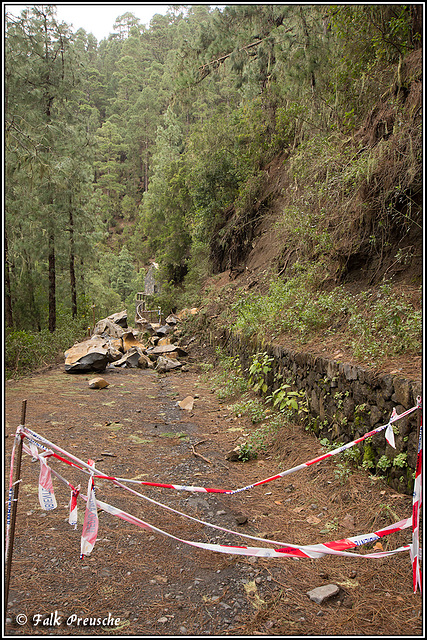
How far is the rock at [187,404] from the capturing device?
298 inches

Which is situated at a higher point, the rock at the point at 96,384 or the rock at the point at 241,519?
the rock at the point at 241,519

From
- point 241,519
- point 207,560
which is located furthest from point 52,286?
point 207,560

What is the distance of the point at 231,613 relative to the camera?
2395 millimetres

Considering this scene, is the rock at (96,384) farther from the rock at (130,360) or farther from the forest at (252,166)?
the rock at (130,360)

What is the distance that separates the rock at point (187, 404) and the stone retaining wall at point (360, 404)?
Answer: 2.35 meters

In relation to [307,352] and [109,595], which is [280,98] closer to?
[307,352]

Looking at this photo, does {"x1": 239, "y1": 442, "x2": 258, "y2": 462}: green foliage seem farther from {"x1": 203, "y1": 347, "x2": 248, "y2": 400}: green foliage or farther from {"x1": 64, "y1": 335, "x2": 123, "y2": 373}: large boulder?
{"x1": 64, "y1": 335, "x2": 123, "y2": 373}: large boulder

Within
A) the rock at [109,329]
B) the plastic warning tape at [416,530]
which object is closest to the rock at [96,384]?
the rock at [109,329]

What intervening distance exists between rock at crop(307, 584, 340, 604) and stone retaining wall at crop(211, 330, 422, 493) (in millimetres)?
1086

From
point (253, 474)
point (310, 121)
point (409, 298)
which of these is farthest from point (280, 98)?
point (253, 474)

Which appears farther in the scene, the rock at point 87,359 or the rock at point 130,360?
the rock at point 130,360

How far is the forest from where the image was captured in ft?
19.2

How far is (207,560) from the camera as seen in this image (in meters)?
2.94

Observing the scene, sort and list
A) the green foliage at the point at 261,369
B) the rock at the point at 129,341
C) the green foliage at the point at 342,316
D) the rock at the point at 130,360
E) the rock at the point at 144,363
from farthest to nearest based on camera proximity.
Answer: the rock at the point at 129,341 < the rock at the point at 144,363 < the rock at the point at 130,360 < the green foliage at the point at 261,369 < the green foliage at the point at 342,316
